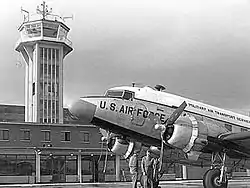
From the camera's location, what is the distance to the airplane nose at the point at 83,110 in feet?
58.8

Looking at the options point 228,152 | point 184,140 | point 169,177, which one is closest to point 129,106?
point 184,140

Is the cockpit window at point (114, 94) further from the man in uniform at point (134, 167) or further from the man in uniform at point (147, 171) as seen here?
the man in uniform at point (134, 167)

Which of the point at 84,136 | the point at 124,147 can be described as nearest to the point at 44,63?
the point at 84,136

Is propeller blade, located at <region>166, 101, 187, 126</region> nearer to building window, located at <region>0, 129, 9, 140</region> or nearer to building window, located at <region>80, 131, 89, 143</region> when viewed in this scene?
building window, located at <region>0, 129, 9, 140</region>

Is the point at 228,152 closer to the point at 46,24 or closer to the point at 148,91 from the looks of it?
the point at 148,91

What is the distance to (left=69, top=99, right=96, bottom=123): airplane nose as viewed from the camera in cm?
1793

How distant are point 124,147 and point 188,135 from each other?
5.04 meters

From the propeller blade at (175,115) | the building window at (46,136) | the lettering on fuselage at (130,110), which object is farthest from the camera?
the building window at (46,136)

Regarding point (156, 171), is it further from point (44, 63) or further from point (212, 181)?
point (44, 63)

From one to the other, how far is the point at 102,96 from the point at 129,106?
122 centimetres

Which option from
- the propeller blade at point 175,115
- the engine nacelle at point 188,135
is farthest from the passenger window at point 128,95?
the engine nacelle at point 188,135

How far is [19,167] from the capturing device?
4847cm

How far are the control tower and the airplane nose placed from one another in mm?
65622

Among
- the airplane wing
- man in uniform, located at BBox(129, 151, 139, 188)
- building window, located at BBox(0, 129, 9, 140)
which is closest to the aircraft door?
man in uniform, located at BBox(129, 151, 139, 188)
